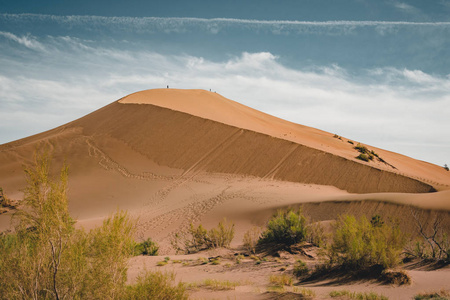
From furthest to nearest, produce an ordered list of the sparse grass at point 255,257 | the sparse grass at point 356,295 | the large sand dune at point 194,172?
1. the large sand dune at point 194,172
2. the sparse grass at point 255,257
3. the sparse grass at point 356,295

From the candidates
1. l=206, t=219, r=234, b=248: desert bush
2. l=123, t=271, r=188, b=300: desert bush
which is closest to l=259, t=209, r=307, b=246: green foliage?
l=206, t=219, r=234, b=248: desert bush

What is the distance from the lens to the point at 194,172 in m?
28.0

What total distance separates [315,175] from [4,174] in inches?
976

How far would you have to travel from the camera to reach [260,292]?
7426mm

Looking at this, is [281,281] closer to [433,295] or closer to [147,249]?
[433,295]

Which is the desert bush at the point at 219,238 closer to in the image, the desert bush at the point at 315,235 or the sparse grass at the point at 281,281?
the desert bush at the point at 315,235

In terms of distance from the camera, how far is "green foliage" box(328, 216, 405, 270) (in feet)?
29.5

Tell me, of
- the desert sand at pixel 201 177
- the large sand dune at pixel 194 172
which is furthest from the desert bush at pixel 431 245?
the large sand dune at pixel 194 172

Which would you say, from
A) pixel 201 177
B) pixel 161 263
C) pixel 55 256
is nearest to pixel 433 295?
pixel 55 256

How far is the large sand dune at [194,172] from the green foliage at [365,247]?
6.43m

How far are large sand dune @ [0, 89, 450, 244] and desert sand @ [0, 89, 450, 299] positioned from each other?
8cm

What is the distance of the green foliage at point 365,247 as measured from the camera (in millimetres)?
9000

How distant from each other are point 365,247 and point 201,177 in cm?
1849

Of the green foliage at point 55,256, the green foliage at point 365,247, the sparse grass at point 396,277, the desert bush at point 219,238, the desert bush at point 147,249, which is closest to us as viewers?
the green foliage at point 55,256
